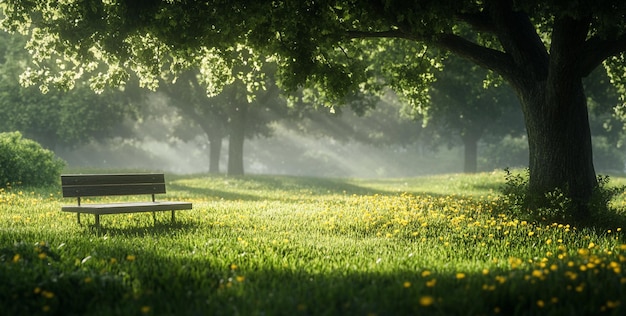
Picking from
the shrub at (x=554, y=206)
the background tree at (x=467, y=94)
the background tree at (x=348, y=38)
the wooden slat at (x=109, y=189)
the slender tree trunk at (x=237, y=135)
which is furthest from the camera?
the slender tree trunk at (x=237, y=135)

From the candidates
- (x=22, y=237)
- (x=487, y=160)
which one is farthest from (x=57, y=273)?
(x=487, y=160)

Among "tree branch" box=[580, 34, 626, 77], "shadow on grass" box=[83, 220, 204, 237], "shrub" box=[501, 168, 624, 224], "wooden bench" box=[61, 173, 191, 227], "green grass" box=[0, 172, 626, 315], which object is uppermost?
"tree branch" box=[580, 34, 626, 77]

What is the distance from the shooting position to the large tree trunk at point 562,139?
11062 millimetres

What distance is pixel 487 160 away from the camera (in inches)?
2282

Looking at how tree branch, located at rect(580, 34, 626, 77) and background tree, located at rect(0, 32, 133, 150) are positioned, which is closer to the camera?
tree branch, located at rect(580, 34, 626, 77)

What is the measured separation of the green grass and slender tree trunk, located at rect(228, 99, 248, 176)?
76.3 ft

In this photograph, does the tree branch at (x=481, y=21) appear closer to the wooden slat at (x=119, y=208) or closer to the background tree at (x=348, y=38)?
the background tree at (x=348, y=38)

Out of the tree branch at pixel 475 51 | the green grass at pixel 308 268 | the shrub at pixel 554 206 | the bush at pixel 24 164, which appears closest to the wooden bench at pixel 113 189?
the green grass at pixel 308 268

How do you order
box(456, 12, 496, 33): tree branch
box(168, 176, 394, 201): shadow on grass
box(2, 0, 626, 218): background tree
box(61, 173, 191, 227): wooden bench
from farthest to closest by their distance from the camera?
box(168, 176, 394, 201): shadow on grass
box(456, 12, 496, 33): tree branch
box(2, 0, 626, 218): background tree
box(61, 173, 191, 227): wooden bench

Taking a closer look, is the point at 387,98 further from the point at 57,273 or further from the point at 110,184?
the point at 57,273

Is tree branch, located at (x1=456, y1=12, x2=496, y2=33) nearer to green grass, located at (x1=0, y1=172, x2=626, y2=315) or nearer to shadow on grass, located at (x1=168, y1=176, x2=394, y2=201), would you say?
green grass, located at (x1=0, y1=172, x2=626, y2=315)

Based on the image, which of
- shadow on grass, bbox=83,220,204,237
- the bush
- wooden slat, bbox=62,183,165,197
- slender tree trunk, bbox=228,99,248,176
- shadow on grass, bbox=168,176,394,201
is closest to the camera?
shadow on grass, bbox=83,220,204,237

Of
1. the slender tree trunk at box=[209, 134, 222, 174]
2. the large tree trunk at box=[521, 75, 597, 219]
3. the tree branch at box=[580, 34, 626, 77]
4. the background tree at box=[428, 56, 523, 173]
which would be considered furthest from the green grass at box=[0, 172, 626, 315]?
the slender tree trunk at box=[209, 134, 222, 174]

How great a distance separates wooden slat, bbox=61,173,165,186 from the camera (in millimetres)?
10141
